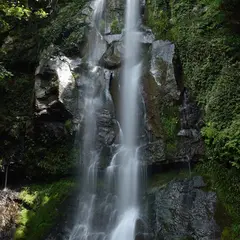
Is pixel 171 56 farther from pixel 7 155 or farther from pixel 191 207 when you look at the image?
pixel 7 155

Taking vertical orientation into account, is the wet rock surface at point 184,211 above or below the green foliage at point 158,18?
below

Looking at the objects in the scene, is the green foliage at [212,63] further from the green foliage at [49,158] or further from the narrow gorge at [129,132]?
the green foliage at [49,158]

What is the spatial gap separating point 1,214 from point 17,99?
194 inches

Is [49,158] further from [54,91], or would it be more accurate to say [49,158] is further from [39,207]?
[54,91]

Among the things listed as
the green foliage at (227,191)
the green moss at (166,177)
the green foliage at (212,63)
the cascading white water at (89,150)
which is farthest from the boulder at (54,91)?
the green foliage at (227,191)

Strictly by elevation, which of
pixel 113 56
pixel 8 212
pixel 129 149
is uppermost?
pixel 113 56

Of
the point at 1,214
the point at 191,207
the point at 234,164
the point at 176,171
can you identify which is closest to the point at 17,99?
the point at 1,214

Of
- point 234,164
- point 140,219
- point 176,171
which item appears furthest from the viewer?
point 176,171

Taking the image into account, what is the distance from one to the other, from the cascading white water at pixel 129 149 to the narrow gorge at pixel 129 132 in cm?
4

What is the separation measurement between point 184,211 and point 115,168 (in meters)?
2.73

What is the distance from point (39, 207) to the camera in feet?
33.6

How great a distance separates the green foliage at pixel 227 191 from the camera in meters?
7.32

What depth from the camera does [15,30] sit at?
48.5 ft

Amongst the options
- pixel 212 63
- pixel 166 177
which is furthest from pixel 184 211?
pixel 212 63
